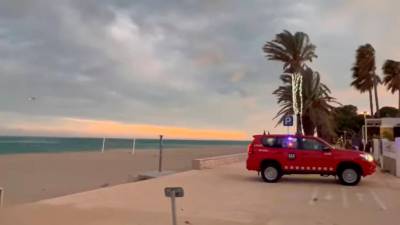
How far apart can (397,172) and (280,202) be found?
1133cm

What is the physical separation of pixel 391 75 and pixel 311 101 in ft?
118

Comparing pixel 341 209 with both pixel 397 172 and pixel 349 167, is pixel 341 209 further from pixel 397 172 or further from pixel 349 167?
pixel 397 172

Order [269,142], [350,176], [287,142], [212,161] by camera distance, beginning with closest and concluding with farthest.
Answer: [350,176] → [287,142] → [269,142] → [212,161]

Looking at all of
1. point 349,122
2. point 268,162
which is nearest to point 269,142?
point 268,162

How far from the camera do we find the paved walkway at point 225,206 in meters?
11.0

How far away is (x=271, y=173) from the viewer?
19.7 meters

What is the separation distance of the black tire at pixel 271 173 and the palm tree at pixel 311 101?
28.5m

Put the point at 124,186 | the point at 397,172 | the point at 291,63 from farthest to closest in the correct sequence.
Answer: the point at 291,63 < the point at 397,172 < the point at 124,186

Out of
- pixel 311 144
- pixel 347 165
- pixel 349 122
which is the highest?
pixel 349 122

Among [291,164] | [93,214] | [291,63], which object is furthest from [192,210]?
[291,63]

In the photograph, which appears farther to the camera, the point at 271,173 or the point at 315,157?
the point at 271,173

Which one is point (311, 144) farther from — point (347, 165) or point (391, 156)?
point (391, 156)

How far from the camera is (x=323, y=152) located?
19.4 m

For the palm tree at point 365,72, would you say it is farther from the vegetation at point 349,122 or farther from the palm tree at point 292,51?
the palm tree at point 292,51
